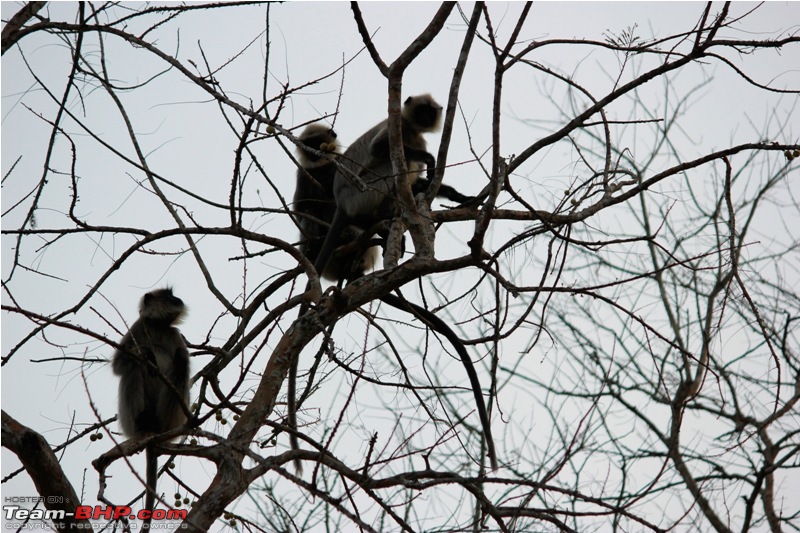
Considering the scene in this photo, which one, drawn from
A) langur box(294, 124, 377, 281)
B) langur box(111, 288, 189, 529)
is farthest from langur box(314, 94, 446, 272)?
langur box(111, 288, 189, 529)

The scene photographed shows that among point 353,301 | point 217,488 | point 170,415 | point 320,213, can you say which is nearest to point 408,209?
point 353,301

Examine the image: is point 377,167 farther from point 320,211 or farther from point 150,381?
point 150,381

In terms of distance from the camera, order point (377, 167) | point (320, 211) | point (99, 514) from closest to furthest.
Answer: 1. point (99, 514)
2. point (377, 167)
3. point (320, 211)

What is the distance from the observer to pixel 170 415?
5043mm

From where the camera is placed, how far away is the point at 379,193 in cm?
425

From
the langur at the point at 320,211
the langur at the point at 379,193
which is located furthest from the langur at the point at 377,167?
the langur at the point at 320,211

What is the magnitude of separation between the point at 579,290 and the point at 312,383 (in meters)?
1.30

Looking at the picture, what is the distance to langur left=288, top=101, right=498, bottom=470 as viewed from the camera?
13.5 ft

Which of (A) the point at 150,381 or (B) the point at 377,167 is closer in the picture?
(A) the point at 150,381

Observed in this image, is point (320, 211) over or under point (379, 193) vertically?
over

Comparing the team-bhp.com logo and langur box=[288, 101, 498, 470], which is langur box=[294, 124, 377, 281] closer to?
langur box=[288, 101, 498, 470]

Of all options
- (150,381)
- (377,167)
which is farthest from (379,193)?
(150,381)

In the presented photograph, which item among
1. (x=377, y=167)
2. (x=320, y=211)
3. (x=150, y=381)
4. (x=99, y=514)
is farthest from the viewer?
(x=320, y=211)

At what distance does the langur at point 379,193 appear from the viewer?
4.12 m
